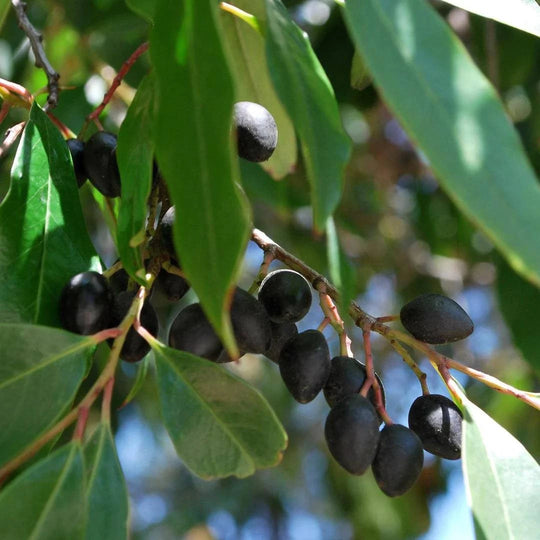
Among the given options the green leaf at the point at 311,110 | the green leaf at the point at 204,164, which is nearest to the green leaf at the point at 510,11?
the green leaf at the point at 311,110

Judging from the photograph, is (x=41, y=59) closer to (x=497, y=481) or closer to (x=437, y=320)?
(x=437, y=320)

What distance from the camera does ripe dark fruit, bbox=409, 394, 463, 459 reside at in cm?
89

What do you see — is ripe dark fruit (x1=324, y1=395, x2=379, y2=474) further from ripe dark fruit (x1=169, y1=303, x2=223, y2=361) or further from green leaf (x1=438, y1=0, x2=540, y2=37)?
green leaf (x1=438, y1=0, x2=540, y2=37)

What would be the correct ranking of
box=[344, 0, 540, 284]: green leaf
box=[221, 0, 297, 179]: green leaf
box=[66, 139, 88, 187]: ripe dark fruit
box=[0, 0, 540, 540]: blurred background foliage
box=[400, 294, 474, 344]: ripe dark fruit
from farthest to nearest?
box=[0, 0, 540, 540]: blurred background foliage < box=[221, 0, 297, 179]: green leaf < box=[66, 139, 88, 187]: ripe dark fruit < box=[400, 294, 474, 344]: ripe dark fruit < box=[344, 0, 540, 284]: green leaf

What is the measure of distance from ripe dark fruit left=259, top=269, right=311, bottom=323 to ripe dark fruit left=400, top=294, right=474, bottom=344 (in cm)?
Result: 11

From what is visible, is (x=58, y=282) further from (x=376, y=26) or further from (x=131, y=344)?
(x=376, y=26)

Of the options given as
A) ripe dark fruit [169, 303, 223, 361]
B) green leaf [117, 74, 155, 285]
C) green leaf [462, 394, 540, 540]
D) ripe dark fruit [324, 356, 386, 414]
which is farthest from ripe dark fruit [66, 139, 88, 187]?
green leaf [462, 394, 540, 540]

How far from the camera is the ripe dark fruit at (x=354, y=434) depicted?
2.69ft

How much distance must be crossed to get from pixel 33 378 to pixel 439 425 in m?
0.39

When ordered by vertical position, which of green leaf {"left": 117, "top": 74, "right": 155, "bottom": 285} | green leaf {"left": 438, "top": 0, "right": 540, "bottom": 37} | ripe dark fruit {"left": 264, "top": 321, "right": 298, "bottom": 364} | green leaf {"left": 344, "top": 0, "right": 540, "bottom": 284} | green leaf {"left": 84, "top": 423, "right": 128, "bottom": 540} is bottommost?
green leaf {"left": 84, "top": 423, "right": 128, "bottom": 540}

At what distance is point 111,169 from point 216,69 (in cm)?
30

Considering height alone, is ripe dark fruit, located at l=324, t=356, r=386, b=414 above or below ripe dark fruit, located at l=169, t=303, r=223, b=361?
below

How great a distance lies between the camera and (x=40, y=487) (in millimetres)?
730

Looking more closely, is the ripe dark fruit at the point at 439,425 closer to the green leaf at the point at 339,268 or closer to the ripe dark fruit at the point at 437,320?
the ripe dark fruit at the point at 437,320
